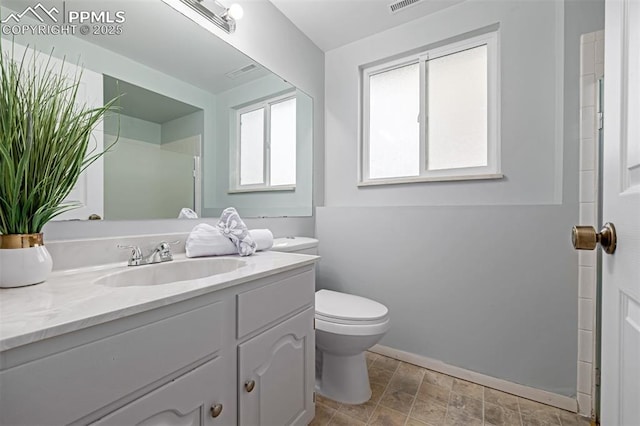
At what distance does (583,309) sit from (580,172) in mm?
668

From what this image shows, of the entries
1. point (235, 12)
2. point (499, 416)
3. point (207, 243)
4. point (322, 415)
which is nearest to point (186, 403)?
point (207, 243)

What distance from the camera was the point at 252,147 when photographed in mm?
1674

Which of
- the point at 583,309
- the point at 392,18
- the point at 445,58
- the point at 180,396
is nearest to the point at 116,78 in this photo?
the point at 180,396

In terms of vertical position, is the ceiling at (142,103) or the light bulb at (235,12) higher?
the light bulb at (235,12)

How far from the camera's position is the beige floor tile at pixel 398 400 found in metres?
1.35

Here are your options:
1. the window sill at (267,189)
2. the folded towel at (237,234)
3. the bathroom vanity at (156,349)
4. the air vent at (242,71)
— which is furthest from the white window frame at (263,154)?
the bathroom vanity at (156,349)

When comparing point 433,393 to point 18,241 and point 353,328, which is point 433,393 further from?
point 18,241

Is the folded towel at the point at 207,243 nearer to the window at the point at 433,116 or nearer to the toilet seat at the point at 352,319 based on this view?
the toilet seat at the point at 352,319

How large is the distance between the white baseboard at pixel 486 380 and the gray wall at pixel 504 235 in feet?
0.10

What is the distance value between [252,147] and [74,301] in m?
1.24

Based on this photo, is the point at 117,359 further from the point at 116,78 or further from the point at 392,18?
the point at 392,18

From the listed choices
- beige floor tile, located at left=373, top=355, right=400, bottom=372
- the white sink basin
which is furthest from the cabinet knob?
beige floor tile, located at left=373, top=355, right=400, bottom=372

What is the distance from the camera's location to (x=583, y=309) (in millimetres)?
1312

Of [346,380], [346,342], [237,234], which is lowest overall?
[346,380]
